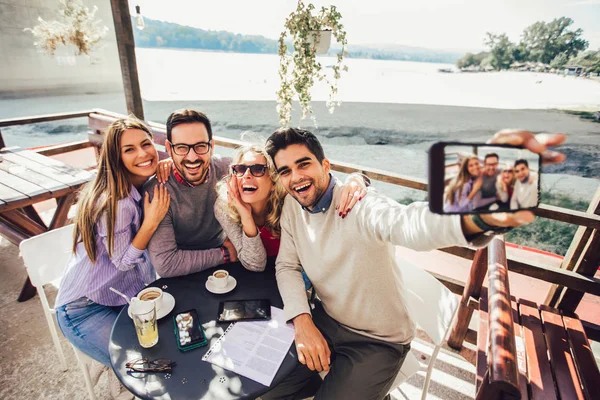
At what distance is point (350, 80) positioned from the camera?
25.5 metres

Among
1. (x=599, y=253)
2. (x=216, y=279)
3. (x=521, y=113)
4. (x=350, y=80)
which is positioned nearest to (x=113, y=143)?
(x=216, y=279)

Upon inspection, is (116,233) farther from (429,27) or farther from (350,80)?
(350,80)

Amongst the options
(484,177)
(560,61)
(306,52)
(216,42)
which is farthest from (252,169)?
(216,42)

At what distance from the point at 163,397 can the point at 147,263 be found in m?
1.09

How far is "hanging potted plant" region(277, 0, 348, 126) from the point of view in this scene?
302 centimetres

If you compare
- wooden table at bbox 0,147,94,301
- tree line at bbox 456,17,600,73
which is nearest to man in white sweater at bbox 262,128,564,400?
wooden table at bbox 0,147,94,301

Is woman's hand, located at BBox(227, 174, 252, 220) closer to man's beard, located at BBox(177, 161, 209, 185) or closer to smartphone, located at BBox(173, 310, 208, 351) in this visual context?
man's beard, located at BBox(177, 161, 209, 185)

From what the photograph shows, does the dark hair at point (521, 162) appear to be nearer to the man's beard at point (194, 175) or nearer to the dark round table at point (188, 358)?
the dark round table at point (188, 358)

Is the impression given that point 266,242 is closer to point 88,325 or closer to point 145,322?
point 145,322

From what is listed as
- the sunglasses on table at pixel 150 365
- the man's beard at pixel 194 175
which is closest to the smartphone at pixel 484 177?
the sunglasses on table at pixel 150 365

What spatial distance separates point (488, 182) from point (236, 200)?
1478mm

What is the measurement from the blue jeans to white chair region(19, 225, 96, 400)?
119 millimetres

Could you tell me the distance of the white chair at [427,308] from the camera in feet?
5.57

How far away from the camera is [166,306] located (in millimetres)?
1573
